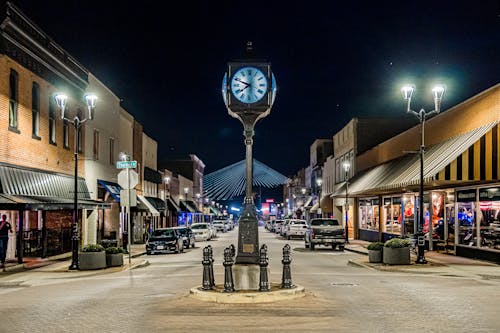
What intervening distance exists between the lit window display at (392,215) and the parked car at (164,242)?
12.9m

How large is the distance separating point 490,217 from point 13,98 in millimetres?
18719

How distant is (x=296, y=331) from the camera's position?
426 inches

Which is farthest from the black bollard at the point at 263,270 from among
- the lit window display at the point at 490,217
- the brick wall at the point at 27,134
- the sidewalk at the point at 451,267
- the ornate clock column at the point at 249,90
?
the lit window display at the point at 490,217

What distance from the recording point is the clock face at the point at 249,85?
51.1ft

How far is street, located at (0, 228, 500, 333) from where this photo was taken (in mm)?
11406

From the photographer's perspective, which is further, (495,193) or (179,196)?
(179,196)

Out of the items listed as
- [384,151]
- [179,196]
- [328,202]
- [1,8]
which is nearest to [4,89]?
[1,8]

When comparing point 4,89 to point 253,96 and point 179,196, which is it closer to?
point 253,96

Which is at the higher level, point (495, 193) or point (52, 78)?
point (52, 78)

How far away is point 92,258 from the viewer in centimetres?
2372

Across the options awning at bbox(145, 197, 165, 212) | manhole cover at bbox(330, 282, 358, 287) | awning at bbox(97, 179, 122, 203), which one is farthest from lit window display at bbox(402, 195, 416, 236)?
awning at bbox(145, 197, 165, 212)

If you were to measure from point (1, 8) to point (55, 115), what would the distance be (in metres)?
7.32

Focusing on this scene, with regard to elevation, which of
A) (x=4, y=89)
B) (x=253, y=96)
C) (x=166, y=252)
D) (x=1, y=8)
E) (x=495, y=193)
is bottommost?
(x=166, y=252)

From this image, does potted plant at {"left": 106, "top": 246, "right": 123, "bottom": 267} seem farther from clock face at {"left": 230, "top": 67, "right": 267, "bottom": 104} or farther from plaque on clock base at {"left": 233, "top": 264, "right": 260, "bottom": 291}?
clock face at {"left": 230, "top": 67, "right": 267, "bottom": 104}
